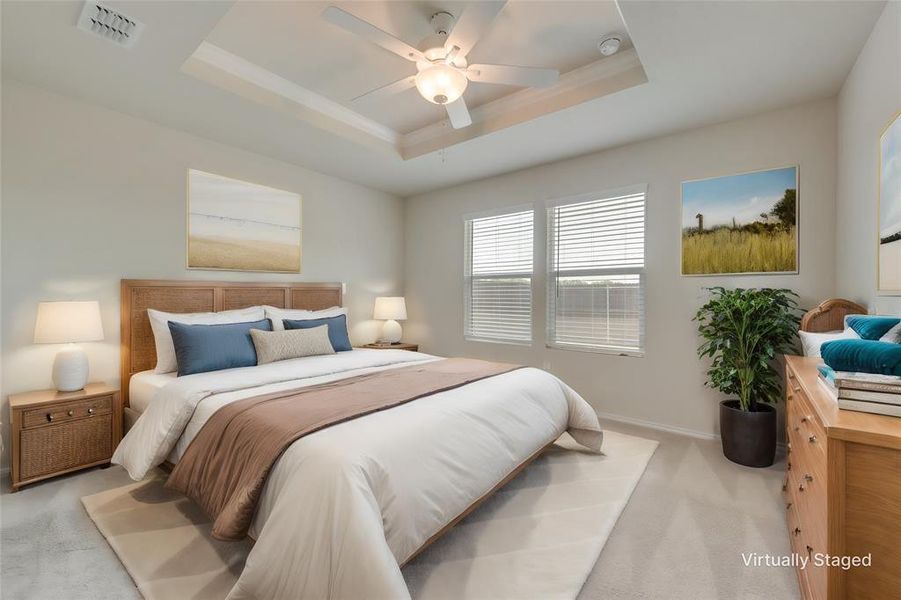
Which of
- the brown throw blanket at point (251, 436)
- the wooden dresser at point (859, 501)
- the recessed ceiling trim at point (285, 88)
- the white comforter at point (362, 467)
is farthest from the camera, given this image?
the recessed ceiling trim at point (285, 88)

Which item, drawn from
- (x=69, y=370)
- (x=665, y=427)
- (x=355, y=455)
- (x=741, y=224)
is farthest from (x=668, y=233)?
(x=69, y=370)

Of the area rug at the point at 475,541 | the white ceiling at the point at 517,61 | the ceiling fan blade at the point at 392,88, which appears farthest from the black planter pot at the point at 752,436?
the ceiling fan blade at the point at 392,88

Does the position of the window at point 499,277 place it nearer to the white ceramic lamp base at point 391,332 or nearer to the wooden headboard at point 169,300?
the white ceramic lamp base at point 391,332

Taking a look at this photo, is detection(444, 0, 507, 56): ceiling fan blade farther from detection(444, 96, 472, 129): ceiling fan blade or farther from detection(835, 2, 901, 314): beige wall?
detection(835, 2, 901, 314): beige wall

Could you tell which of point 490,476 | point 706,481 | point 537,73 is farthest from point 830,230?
point 490,476

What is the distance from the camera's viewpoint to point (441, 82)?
2.32 m

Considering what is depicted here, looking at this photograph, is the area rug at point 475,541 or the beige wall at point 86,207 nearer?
the area rug at point 475,541

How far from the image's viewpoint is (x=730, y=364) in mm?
2982

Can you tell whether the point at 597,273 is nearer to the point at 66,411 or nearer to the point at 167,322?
the point at 167,322

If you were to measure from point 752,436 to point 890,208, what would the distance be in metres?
1.68

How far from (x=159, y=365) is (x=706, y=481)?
4012mm

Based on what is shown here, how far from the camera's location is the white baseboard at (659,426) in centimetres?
339

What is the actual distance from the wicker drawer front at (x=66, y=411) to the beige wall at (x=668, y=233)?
3.42 meters

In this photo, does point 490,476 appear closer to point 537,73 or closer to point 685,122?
point 537,73
